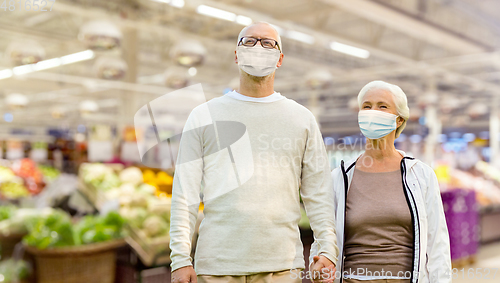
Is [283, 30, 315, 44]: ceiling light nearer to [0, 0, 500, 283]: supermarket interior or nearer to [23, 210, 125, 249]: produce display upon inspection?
[0, 0, 500, 283]: supermarket interior

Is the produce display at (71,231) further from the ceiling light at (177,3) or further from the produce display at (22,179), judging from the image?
the produce display at (22,179)

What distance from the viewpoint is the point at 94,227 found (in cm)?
316

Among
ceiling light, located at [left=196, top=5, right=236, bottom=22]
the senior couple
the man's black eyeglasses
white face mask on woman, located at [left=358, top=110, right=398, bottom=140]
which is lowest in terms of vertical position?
the senior couple

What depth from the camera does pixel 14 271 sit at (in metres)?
3.12

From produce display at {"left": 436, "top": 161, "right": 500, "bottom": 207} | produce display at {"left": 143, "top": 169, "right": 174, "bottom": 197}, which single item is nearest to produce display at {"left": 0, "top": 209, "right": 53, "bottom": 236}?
produce display at {"left": 143, "top": 169, "right": 174, "bottom": 197}

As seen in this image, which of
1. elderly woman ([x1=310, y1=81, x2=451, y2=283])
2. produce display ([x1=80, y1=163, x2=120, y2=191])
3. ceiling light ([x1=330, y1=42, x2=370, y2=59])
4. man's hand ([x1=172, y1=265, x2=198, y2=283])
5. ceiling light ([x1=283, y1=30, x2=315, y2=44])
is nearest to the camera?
man's hand ([x1=172, y1=265, x2=198, y2=283])

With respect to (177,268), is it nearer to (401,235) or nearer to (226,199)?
(226,199)

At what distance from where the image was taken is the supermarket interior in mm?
2840

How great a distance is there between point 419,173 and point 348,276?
0.48 meters

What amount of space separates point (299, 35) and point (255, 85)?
17.5ft

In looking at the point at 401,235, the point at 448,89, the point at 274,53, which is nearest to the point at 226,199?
the point at 274,53

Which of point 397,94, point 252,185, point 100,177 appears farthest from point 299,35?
point 252,185

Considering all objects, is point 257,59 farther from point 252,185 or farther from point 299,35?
point 299,35

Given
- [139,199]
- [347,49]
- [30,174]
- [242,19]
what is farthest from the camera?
[347,49]
